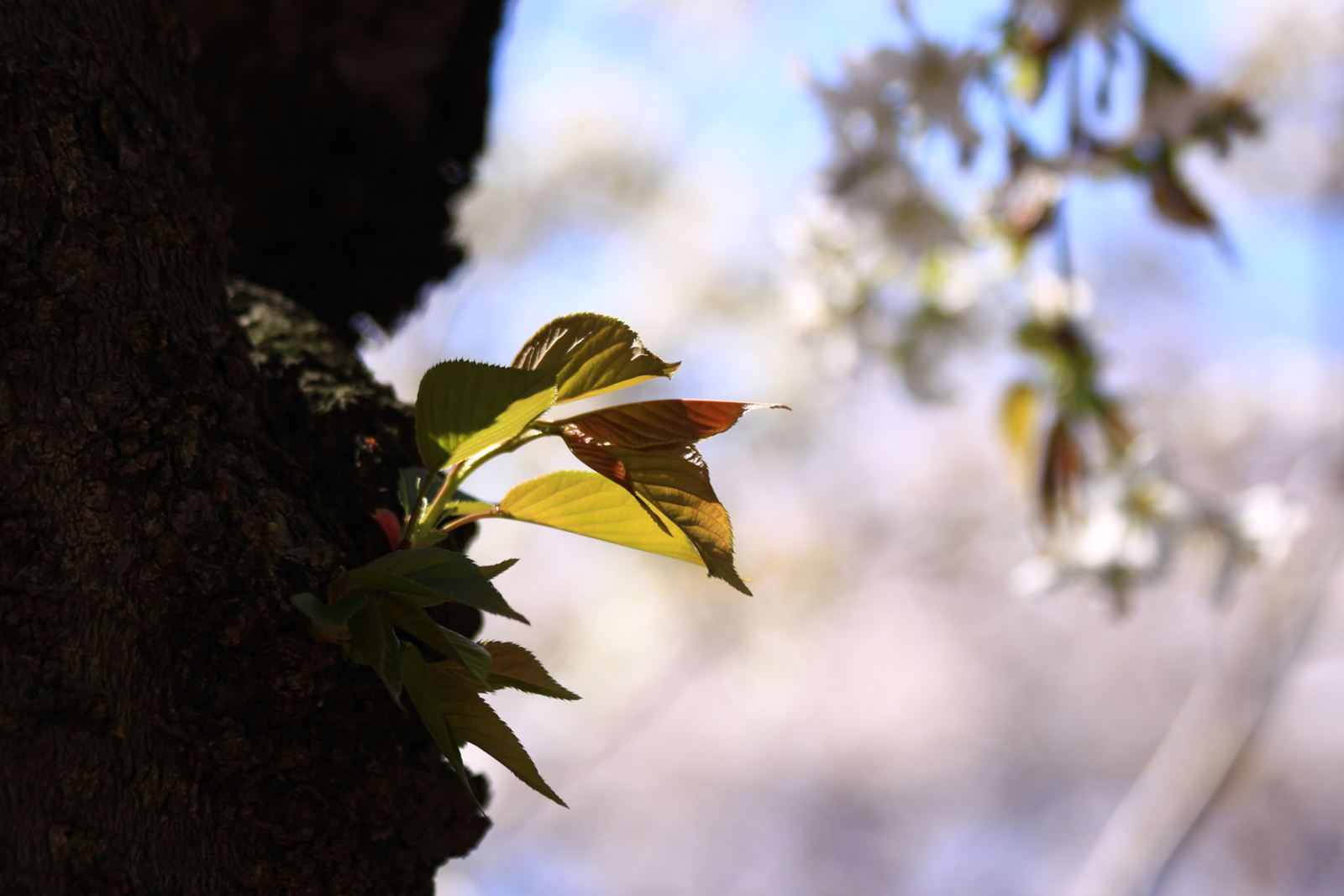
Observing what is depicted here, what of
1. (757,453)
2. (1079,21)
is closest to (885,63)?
(1079,21)

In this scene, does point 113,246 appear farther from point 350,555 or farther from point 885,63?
point 885,63

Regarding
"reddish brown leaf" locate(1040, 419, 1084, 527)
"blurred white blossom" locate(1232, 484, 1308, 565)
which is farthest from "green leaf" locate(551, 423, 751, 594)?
"blurred white blossom" locate(1232, 484, 1308, 565)

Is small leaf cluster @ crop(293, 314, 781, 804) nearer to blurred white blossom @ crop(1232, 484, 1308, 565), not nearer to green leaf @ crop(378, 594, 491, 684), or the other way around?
green leaf @ crop(378, 594, 491, 684)

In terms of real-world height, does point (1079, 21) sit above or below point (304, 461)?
above

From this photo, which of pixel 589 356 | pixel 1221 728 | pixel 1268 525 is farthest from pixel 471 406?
pixel 1221 728

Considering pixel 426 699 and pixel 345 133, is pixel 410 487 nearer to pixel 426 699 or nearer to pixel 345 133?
pixel 426 699

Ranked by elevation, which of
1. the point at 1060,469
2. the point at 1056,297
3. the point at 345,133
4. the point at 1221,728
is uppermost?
the point at 1221,728

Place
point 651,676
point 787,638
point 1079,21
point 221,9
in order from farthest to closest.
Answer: point 787,638 → point 651,676 → point 1079,21 → point 221,9
